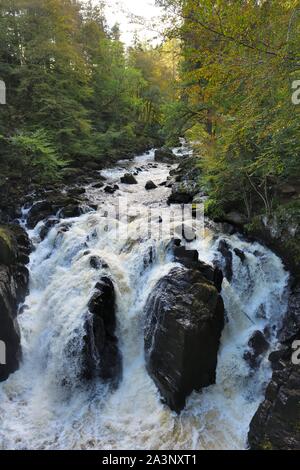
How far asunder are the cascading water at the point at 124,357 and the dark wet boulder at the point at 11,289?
29 centimetres

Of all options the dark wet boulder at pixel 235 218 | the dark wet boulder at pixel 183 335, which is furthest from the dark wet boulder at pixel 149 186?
the dark wet boulder at pixel 183 335

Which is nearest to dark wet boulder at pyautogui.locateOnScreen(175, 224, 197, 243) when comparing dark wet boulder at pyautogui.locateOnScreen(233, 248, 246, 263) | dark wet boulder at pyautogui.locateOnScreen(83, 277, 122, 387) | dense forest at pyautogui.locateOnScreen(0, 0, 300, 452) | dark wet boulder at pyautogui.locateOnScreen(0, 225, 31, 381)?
dense forest at pyautogui.locateOnScreen(0, 0, 300, 452)

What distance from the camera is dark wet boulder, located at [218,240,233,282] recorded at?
31.8 feet

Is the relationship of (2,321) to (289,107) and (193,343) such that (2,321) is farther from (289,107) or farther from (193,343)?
(289,107)

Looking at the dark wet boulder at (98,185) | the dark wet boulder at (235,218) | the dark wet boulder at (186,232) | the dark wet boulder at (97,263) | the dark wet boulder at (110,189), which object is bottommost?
the dark wet boulder at (97,263)

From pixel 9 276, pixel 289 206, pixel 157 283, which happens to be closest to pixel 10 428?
pixel 9 276

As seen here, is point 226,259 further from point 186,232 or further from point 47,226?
point 47,226

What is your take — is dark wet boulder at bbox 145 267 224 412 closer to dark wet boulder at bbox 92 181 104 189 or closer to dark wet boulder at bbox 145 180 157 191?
dark wet boulder at bbox 145 180 157 191

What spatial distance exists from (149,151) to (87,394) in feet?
78.7

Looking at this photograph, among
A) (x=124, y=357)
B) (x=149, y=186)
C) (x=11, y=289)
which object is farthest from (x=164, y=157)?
(x=124, y=357)

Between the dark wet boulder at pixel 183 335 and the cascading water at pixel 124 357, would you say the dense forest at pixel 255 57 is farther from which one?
the dark wet boulder at pixel 183 335

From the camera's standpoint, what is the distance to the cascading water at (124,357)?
7191 mm
